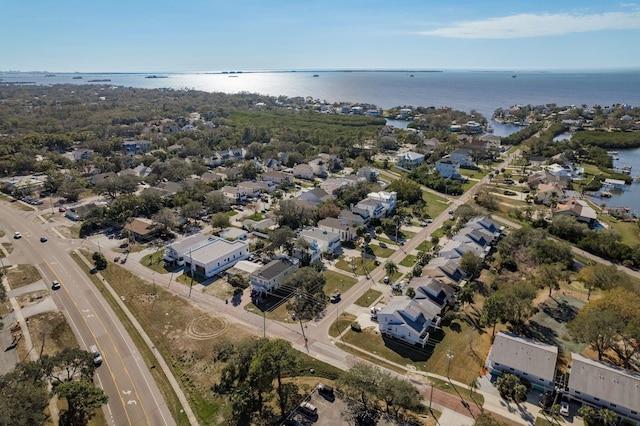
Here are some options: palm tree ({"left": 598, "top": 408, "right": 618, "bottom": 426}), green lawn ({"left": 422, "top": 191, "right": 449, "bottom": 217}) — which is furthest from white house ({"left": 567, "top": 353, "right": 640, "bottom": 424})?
green lawn ({"left": 422, "top": 191, "right": 449, "bottom": 217})

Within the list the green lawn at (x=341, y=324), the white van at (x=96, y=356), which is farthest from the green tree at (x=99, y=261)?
the green lawn at (x=341, y=324)

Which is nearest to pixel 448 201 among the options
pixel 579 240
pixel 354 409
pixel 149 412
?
pixel 579 240

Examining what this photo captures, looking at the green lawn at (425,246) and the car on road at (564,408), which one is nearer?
the car on road at (564,408)

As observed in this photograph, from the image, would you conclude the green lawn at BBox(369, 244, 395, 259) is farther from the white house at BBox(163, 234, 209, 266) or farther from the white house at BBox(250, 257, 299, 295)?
the white house at BBox(163, 234, 209, 266)

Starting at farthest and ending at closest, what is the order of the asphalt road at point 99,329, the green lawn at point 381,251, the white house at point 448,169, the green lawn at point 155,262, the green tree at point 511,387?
the white house at point 448,169, the green lawn at point 381,251, the green lawn at point 155,262, the asphalt road at point 99,329, the green tree at point 511,387

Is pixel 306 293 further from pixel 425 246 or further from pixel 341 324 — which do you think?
pixel 425 246

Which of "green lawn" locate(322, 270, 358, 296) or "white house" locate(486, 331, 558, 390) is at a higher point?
"white house" locate(486, 331, 558, 390)

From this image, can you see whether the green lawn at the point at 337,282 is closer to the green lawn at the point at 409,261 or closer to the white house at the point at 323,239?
the white house at the point at 323,239
